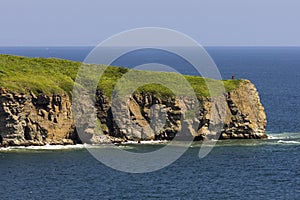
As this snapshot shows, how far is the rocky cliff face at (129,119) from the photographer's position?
118 metres

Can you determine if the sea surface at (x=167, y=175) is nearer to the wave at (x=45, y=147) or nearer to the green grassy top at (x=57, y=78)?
the wave at (x=45, y=147)

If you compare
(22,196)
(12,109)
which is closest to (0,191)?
(22,196)

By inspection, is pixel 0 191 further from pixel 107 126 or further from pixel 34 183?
pixel 107 126

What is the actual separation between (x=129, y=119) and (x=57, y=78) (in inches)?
700

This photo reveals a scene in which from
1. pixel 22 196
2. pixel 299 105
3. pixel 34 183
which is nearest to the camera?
pixel 22 196

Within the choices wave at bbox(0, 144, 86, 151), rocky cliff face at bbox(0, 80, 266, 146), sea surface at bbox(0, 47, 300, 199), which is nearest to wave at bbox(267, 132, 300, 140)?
rocky cliff face at bbox(0, 80, 266, 146)

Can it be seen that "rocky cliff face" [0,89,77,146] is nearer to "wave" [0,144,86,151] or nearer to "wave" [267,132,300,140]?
"wave" [0,144,86,151]

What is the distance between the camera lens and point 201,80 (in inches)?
5571

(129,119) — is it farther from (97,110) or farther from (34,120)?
(34,120)

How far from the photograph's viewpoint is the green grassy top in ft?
407

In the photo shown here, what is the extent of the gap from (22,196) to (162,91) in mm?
51643

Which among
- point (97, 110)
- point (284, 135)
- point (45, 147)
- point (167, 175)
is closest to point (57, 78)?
point (97, 110)

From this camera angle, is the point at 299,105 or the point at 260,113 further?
the point at 299,105

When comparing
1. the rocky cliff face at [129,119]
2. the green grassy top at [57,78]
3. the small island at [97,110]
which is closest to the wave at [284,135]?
the small island at [97,110]
